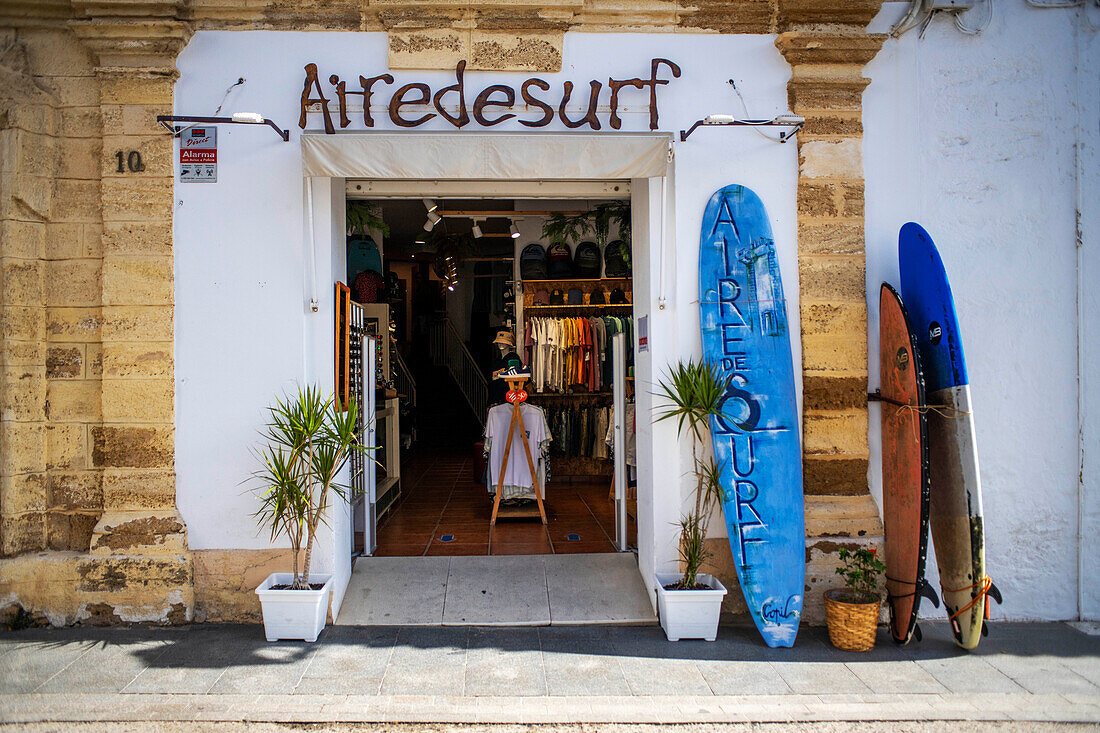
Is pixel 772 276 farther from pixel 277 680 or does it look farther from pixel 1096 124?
pixel 277 680

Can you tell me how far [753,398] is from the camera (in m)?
4.28

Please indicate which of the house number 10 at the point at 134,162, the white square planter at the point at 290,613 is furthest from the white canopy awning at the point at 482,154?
the white square planter at the point at 290,613

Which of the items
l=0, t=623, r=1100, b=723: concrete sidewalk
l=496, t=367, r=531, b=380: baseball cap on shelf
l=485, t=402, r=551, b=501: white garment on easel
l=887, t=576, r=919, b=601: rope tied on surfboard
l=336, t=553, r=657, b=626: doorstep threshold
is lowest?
l=0, t=623, r=1100, b=723: concrete sidewalk

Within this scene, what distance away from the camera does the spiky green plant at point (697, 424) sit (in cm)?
406

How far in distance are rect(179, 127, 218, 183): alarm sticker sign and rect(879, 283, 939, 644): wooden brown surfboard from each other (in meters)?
4.19

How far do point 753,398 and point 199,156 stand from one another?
12.2 ft

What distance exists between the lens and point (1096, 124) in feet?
14.7

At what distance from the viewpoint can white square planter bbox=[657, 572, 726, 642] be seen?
398 centimetres

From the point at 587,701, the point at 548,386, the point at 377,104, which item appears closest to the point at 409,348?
the point at 548,386

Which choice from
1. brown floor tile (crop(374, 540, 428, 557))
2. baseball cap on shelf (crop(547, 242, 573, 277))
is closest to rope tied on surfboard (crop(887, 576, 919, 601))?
brown floor tile (crop(374, 540, 428, 557))

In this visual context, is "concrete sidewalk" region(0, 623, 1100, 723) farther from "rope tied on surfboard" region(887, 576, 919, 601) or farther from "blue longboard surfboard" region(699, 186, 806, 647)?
"blue longboard surfboard" region(699, 186, 806, 647)

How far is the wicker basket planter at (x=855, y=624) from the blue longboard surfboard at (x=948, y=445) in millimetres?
470

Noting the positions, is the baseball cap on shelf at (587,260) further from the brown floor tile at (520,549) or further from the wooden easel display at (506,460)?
the brown floor tile at (520,549)

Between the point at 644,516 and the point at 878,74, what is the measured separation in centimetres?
324
